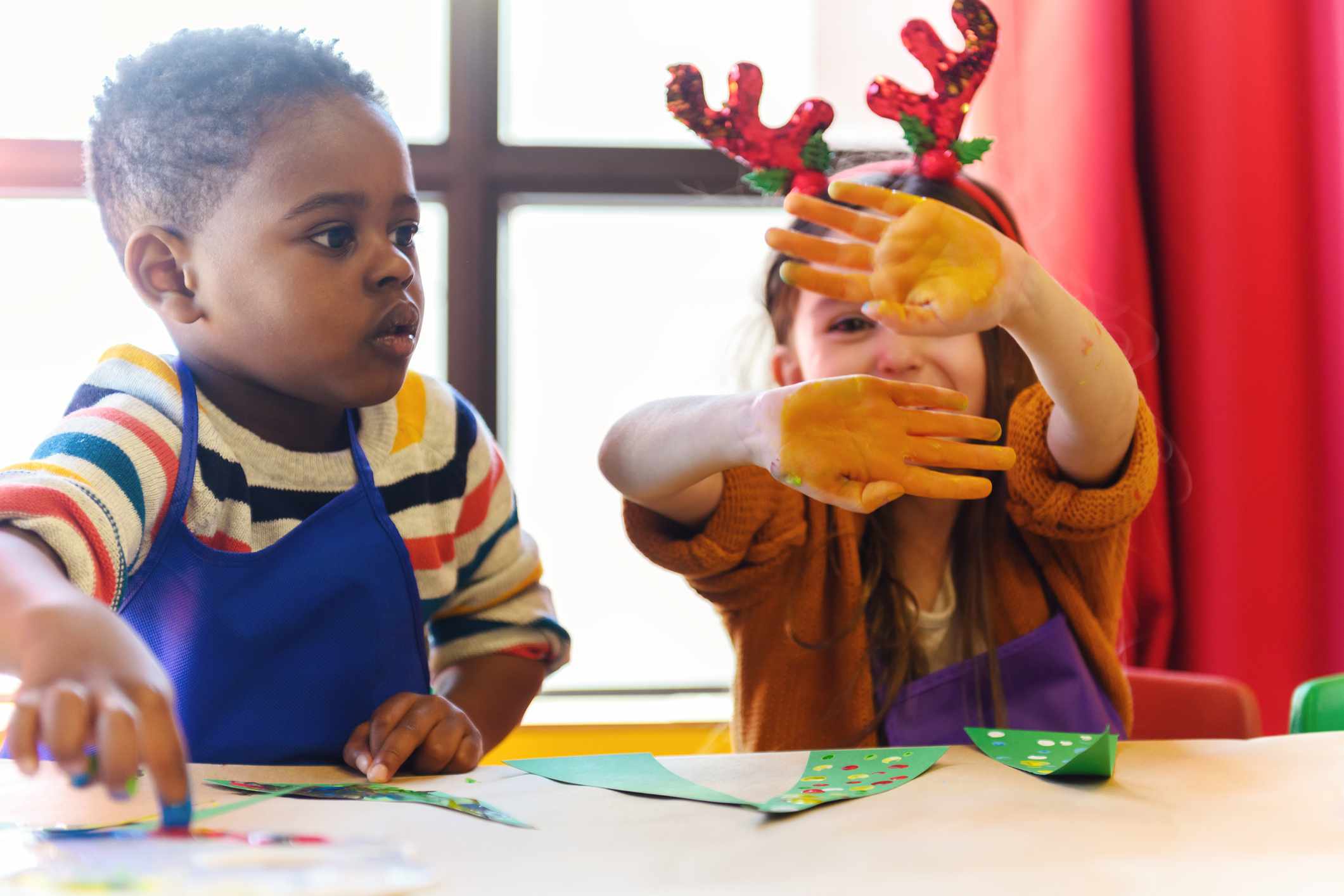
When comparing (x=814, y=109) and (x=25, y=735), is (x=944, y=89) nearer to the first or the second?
(x=814, y=109)

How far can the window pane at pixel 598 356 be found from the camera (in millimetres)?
1474

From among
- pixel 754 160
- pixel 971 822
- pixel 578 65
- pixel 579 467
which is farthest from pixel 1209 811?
pixel 578 65

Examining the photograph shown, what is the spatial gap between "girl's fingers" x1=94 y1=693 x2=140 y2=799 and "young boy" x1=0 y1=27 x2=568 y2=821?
0.24 m

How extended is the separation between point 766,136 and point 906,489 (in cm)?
29

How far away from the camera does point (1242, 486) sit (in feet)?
4.29

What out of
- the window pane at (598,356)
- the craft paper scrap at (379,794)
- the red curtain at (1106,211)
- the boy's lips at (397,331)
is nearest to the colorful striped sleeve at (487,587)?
the boy's lips at (397,331)

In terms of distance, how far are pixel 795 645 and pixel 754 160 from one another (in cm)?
36

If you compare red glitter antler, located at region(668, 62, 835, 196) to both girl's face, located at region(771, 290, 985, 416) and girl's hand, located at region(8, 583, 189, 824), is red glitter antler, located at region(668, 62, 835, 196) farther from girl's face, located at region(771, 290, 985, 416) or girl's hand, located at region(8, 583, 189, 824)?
girl's hand, located at region(8, 583, 189, 824)

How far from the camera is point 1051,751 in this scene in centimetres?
61

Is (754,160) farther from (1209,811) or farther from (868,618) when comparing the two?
(1209,811)

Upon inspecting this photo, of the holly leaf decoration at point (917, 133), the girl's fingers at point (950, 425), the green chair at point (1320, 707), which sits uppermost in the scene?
the holly leaf decoration at point (917, 133)

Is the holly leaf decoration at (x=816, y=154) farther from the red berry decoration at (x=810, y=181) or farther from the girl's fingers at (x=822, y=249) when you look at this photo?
the girl's fingers at (x=822, y=249)

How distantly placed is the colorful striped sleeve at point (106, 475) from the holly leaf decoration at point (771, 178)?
40 cm

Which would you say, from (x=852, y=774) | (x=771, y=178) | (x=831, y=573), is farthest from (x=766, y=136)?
(x=852, y=774)
